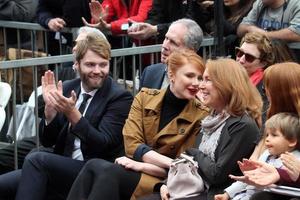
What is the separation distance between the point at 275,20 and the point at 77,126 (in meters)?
2.12

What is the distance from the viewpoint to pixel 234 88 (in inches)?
210

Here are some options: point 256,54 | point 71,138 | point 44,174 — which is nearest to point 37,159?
point 44,174

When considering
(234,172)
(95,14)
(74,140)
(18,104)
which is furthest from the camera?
(95,14)

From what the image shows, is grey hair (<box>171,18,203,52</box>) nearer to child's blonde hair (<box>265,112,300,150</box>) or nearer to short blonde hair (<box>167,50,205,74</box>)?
short blonde hair (<box>167,50,205,74</box>)

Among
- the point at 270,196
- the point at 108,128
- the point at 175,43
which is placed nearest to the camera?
the point at 270,196

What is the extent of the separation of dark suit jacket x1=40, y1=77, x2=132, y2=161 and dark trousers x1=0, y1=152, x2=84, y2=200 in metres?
0.19

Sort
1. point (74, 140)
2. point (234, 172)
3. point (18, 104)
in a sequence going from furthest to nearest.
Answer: point (18, 104) → point (74, 140) → point (234, 172)

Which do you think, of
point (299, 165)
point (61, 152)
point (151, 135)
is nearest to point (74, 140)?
point (61, 152)

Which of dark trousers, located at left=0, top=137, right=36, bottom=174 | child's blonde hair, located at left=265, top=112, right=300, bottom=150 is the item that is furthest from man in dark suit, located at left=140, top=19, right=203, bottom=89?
child's blonde hair, located at left=265, top=112, right=300, bottom=150

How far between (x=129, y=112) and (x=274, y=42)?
1241 millimetres

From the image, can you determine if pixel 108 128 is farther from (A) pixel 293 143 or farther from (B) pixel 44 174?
(A) pixel 293 143

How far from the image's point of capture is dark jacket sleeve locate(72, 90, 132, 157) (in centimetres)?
604

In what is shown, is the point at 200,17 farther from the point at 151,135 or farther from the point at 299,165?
the point at 299,165

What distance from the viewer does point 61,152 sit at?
6.38 m
